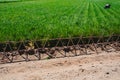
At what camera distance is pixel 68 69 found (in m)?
13.7

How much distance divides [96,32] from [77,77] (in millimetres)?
7377

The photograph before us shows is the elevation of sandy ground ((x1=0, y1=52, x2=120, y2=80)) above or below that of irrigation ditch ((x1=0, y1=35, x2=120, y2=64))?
below

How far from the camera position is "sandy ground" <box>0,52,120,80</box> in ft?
42.2

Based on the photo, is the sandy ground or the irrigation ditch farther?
the irrigation ditch

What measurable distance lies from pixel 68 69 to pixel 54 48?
129 inches

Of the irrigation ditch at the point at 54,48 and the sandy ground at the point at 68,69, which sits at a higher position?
the irrigation ditch at the point at 54,48

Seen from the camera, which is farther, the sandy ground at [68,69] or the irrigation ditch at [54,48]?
the irrigation ditch at [54,48]

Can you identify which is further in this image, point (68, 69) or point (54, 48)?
point (54, 48)

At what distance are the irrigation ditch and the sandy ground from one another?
74cm

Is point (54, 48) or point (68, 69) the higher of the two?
point (54, 48)

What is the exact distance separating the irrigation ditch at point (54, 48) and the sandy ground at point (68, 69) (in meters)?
0.74

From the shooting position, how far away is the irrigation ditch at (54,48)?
15.6 meters

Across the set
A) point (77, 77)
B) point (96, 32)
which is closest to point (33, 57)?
point (77, 77)

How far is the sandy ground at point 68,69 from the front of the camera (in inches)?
506
